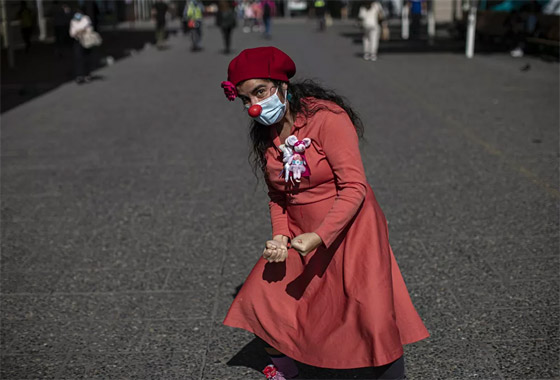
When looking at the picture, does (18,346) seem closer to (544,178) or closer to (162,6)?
(544,178)

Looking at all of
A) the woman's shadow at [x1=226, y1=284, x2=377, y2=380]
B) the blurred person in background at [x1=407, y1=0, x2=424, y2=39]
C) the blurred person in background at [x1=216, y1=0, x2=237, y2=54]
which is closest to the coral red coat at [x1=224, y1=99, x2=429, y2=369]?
the woman's shadow at [x1=226, y1=284, x2=377, y2=380]

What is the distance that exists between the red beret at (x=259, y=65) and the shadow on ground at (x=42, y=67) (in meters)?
10.7

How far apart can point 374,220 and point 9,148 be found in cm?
741

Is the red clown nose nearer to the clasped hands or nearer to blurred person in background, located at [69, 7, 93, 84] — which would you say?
the clasped hands

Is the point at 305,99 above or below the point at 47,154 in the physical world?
above

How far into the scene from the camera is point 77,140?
9.75 metres

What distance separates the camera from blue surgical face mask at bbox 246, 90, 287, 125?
2.79 meters

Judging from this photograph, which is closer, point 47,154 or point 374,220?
point 374,220

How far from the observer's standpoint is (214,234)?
5770 millimetres

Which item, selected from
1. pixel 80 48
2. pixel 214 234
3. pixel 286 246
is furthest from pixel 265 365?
pixel 80 48

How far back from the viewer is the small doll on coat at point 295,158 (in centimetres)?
284

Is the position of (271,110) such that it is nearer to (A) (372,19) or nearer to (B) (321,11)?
(A) (372,19)

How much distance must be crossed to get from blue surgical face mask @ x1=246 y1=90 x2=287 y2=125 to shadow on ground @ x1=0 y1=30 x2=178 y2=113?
10715mm

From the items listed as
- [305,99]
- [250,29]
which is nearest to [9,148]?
[305,99]
